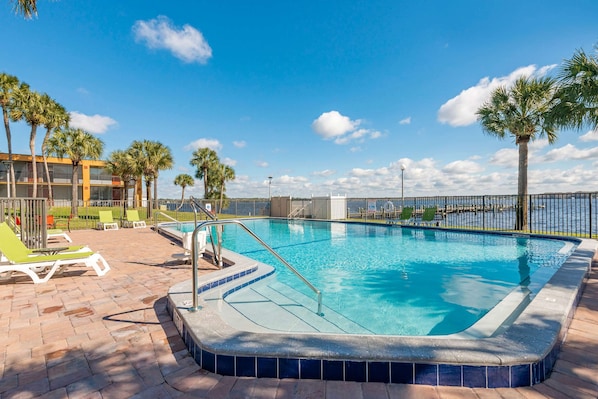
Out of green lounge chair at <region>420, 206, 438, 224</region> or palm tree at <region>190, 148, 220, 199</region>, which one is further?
palm tree at <region>190, 148, 220, 199</region>

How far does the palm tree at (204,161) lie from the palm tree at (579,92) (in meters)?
29.3

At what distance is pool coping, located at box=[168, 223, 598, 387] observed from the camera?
5.84 feet

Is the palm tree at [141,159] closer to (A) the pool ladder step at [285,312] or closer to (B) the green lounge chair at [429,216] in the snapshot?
(B) the green lounge chair at [429,216]

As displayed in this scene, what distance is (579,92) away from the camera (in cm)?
700

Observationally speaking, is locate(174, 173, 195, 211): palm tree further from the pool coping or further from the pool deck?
the pool coping

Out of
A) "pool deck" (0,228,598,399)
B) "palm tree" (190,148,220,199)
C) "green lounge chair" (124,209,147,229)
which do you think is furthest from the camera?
"palm tree" (190,148,220,199)

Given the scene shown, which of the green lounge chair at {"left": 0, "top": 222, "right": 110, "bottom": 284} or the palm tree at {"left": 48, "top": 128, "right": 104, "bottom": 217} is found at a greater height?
the palm tree at {"left": 48, "top": 128, "right": 104, "bottom": 217}

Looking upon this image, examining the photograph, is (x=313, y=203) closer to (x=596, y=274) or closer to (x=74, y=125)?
(x=596, y=274)

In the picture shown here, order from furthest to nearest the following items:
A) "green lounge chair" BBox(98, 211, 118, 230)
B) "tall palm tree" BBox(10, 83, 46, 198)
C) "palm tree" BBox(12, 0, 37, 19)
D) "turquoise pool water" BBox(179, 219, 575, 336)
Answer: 1. "tall palm tree" BBox(10, 83, 46, 198)
2. "green lounge chair" BBox(98, 211, 118, 230)
3. "palm tree" BBox(12, 0, 37, 19)
4. "turquoise pool water" BBox(179, 219, 575, 336)

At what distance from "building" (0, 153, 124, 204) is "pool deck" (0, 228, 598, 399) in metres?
29.9

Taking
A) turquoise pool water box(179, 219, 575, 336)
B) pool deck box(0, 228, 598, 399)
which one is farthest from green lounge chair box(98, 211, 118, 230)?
pool deck box(0, 228, 598, 399)

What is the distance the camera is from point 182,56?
1240 cm

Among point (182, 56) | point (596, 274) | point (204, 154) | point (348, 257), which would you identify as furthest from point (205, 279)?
point (204, 154)

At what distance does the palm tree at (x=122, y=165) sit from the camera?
21.7 m
